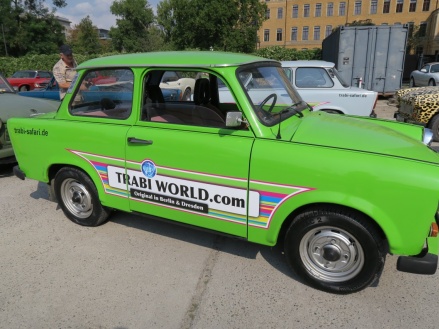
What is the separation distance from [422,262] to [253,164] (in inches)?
55.7

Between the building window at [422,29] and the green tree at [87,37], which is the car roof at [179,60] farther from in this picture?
the green tree at [87,37]

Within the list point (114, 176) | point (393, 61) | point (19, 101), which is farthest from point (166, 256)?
point (393, 61)

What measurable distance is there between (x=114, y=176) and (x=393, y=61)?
46.0 ft

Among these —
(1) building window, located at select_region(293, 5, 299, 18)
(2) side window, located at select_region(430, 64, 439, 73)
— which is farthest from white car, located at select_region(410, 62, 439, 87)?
(1) building window, located at select_region(293, 5, 299, 18)

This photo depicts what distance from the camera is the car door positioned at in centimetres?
268

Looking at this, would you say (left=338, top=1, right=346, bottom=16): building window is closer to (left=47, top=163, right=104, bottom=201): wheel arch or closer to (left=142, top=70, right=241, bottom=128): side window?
(left=142, top=70, right=241, bottom=128): side window

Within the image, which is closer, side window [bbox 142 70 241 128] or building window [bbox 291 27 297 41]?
side window [bbox 142 70 241 128]

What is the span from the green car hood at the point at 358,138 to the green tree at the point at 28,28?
48020 millimetres

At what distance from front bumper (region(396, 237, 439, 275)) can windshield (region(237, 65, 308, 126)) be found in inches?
57.4

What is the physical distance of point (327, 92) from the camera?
7.35 metres

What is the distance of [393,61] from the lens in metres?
13.7

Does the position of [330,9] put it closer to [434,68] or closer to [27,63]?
[434,68]

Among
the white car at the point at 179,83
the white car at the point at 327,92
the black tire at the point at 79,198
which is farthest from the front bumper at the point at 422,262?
the white car at the point at 327,92

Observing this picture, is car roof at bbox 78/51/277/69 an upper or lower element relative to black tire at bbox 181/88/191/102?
upper
